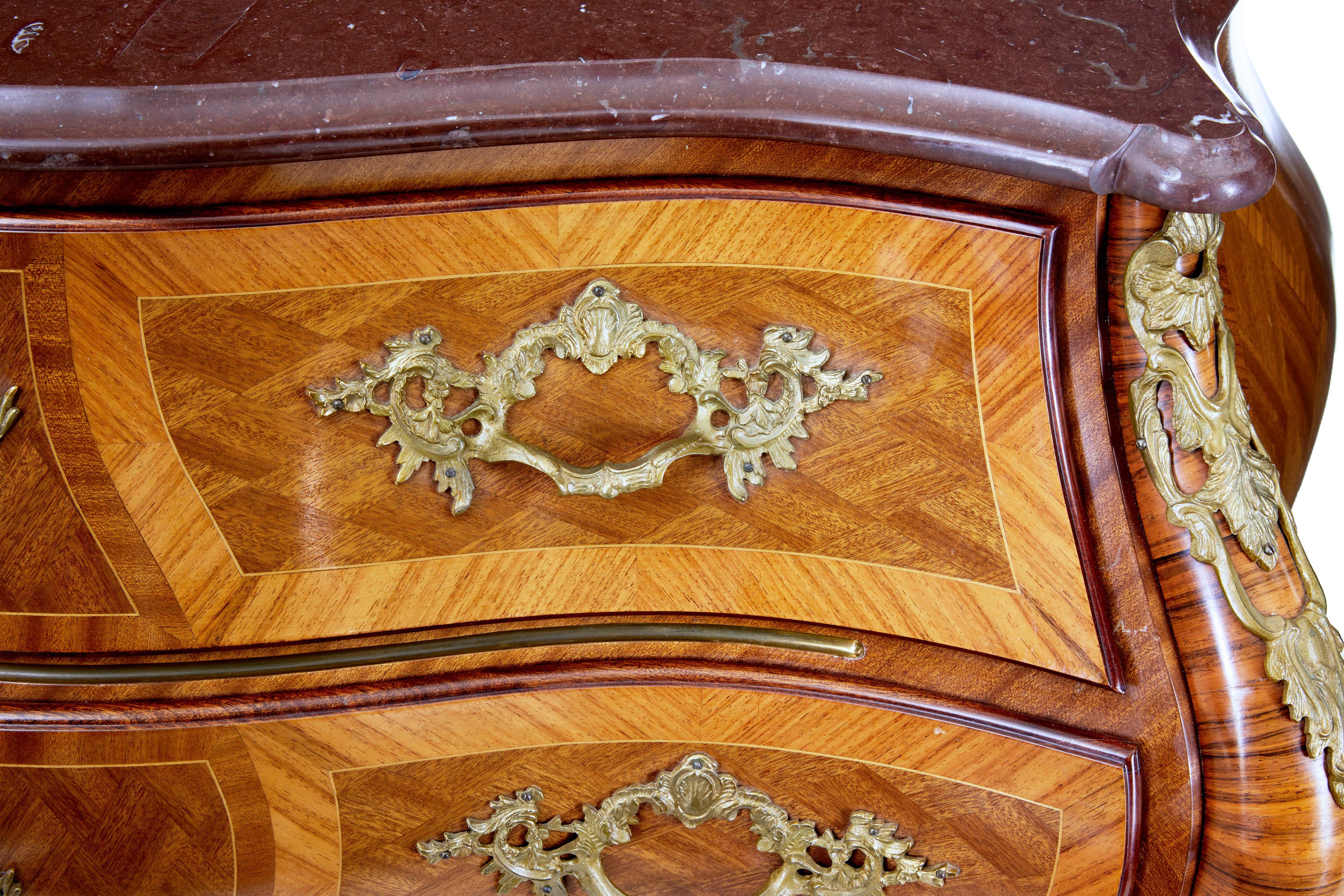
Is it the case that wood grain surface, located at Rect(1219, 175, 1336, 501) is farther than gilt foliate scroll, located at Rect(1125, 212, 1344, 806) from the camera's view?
Yes

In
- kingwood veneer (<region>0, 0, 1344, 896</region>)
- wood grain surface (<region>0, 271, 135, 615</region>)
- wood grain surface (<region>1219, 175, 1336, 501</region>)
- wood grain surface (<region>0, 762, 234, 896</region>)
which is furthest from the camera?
wood grain surface (<region>1219, 175, 1336, 501</region>)

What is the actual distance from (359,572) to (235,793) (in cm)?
17

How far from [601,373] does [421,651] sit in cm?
20

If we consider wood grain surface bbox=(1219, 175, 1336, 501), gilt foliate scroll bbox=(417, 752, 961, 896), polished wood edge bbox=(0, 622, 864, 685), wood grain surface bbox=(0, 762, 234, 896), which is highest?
wood grain surface bbox=(1219, 175, 1336, 501)

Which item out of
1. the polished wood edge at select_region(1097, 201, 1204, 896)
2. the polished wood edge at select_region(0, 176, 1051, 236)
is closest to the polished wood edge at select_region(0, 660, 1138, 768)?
the polished wood edge at select_region(1097, 201, 1204, 896)

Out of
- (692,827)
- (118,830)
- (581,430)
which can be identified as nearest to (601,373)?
(581,430)

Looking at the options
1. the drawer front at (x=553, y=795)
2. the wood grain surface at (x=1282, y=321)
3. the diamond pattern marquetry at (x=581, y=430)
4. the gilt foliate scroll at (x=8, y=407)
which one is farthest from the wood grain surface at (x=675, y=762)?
the wood grain surface at (x=1282, y=321)

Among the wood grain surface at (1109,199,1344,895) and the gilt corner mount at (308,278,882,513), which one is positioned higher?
the gilt corner mount at (308,278,882,513)

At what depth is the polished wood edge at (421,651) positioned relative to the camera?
0.63 m

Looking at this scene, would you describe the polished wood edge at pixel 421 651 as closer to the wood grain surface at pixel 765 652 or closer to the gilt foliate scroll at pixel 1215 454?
the wood grain surface at pixel 765 652

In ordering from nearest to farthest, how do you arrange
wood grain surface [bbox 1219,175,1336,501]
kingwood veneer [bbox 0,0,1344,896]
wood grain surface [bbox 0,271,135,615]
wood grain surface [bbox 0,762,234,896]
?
kingwood veneer [bbox 0,0,1344,896] → wood grain surface [bbox 0,271,135,615] → wood grain surface [bbox 0,762,234,896] → wood grain surface [bbox 1219,175,1336,501]

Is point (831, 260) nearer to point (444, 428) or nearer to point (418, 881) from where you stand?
point (444, 428)

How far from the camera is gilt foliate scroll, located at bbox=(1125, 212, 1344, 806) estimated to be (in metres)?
0.52

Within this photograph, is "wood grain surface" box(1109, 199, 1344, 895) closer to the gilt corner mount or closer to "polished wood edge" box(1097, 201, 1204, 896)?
"polished wood edge" box(1097, 201, 1204, 896)
